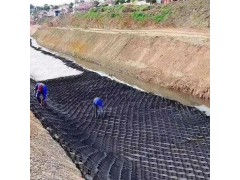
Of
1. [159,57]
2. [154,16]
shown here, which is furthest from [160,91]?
[154,16]

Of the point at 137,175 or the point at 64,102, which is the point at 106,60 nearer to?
the point at 64,102

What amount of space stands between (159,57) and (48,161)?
21.9 meters

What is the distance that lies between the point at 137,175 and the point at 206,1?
1201 inches

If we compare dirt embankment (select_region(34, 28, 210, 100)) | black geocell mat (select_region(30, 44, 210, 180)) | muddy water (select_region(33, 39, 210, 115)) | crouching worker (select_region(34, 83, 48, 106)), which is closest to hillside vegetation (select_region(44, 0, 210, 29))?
dirt embankment (select_region(34, 28, 210, 100))

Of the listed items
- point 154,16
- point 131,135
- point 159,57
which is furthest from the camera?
point 154,16

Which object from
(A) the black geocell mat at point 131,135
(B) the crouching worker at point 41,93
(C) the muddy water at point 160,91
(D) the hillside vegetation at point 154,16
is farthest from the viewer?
(D) the hillside vegetation at point 154,16

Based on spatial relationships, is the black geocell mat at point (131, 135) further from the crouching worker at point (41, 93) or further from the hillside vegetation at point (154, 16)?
the hillside vegetation at point (154, 16)

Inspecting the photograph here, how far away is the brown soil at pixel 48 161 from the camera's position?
8.48 metres

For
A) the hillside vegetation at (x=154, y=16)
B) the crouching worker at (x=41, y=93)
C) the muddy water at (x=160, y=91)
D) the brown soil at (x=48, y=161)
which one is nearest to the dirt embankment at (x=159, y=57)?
the muddy water at (x=160, y=91)

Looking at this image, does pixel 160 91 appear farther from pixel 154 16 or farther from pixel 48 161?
pixel 154 16

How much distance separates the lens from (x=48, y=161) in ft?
30.4

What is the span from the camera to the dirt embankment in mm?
23984

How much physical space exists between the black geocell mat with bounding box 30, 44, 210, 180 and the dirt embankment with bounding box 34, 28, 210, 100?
12.2 feet

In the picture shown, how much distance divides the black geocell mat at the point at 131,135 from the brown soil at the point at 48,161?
1.13ft
